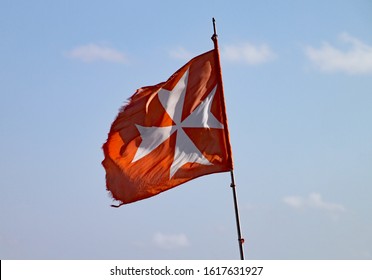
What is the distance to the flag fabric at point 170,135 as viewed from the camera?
35500 mm

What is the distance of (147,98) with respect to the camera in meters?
36.8

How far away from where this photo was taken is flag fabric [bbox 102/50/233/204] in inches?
1398

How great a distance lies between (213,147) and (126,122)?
8.94ft

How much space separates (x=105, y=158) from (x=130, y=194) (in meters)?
1.45

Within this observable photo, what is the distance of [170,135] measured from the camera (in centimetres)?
3638
